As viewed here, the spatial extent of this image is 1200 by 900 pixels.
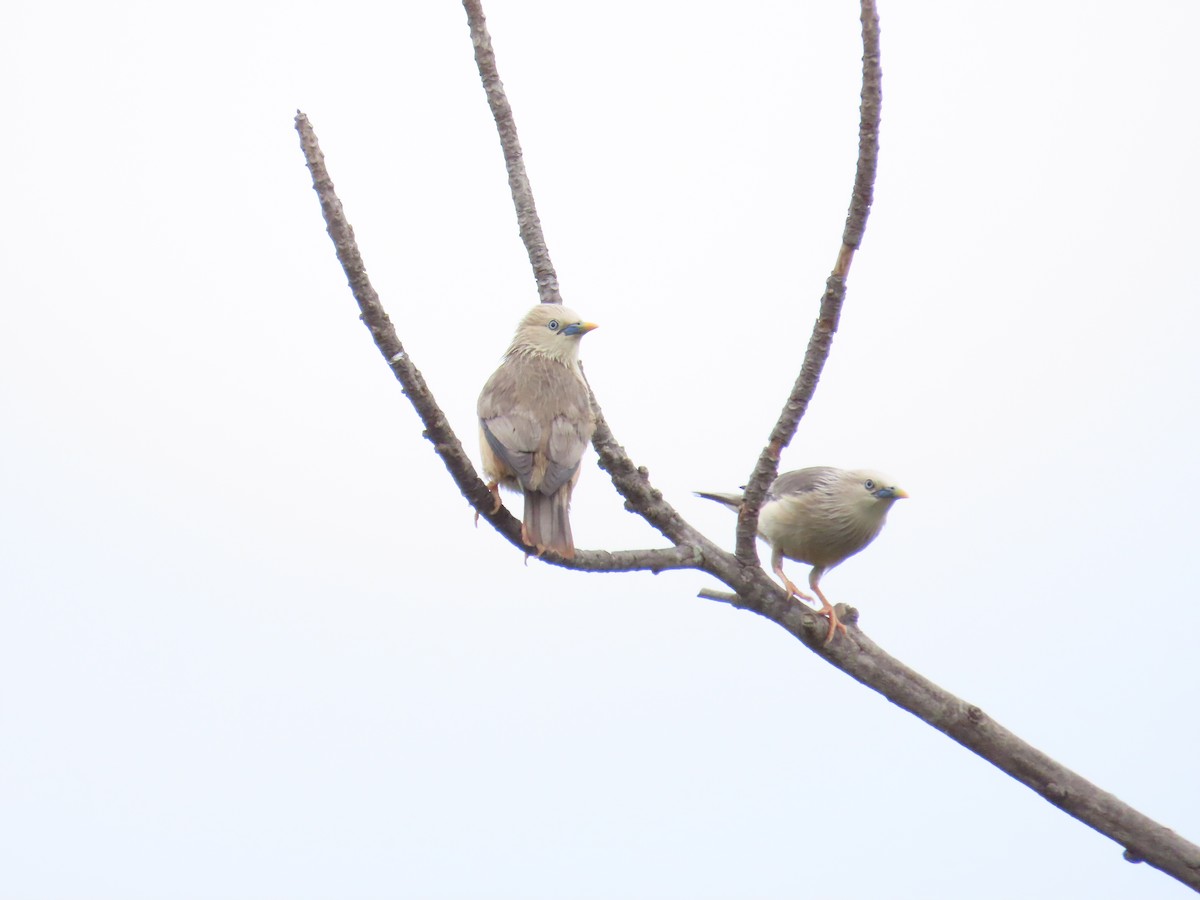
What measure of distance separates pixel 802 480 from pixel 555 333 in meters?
1.62

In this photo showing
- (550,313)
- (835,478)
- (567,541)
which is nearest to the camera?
(567,541)

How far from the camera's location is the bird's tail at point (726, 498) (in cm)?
715

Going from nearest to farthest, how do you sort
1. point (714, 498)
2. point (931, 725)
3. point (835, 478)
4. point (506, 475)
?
point (931, 725) → point (506, 475) → point (835, 478) → point (714, 498)

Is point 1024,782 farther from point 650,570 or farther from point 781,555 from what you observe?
point 781,555

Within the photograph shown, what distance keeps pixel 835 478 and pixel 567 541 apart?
7.92 ft

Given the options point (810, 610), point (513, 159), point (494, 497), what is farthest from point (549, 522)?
point (513, 159)

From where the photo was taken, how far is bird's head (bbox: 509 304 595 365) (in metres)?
5.79

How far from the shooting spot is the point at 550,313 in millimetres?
5797

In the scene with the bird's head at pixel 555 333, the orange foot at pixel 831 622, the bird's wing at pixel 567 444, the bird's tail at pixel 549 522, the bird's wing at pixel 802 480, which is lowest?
the orange foot at pixel 831 622

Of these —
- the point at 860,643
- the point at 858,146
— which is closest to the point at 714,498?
the point at 860,643

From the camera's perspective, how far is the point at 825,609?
18.1 feet

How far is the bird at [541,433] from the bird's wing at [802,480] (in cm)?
147

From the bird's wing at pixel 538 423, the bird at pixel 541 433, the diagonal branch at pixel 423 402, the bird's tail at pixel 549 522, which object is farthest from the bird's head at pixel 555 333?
the diagonal branch at pixel 423 402

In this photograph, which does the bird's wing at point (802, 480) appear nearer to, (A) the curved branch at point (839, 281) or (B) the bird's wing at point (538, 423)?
(B) the bird's wing at point (538, 423)
